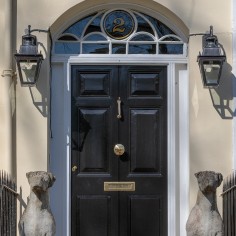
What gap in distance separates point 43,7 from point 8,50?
2.12 ft

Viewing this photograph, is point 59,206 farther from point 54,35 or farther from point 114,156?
point 54,35

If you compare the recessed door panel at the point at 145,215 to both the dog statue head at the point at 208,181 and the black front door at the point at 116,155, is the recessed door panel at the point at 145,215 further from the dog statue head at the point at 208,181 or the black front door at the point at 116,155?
the dog statue head at the point at 208,181

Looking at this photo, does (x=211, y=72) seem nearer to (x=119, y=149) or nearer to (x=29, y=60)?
(x=119, y=149)

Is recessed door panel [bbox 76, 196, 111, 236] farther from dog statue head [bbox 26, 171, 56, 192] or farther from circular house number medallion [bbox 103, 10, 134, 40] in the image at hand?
circular house number medallion [bbox 103, 10, 134, 40]

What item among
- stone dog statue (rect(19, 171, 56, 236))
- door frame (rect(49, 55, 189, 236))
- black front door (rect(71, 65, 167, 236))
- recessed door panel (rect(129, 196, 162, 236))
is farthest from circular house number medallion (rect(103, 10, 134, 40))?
stone dog statue (rect(19, 171, 56, 236))

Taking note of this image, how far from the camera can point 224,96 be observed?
755 cm

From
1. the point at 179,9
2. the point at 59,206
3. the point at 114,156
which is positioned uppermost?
the point at 179,9

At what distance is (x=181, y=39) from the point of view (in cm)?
791

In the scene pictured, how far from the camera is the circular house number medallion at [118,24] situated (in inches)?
311

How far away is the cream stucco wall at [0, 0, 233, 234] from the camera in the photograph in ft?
24.6

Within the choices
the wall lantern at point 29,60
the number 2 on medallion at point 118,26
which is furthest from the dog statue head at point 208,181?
the number 2 on medallion at point 118,26

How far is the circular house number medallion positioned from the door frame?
0.28m

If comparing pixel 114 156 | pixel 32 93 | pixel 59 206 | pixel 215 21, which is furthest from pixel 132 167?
pixel 215 21

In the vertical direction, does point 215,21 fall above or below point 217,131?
above
